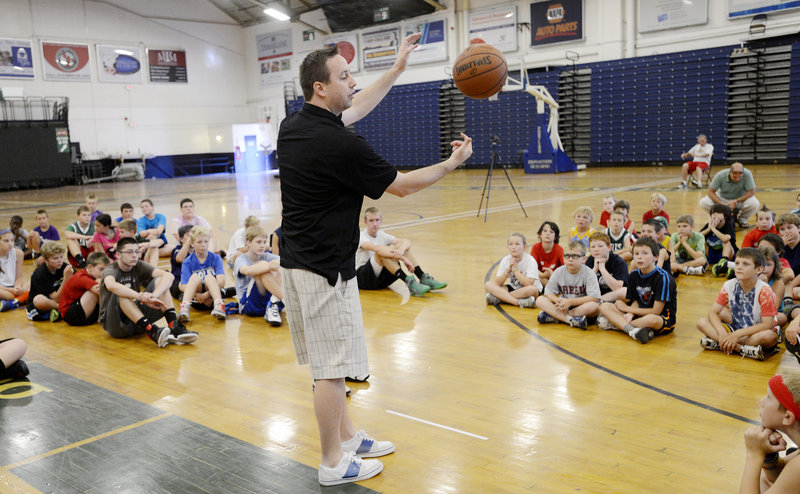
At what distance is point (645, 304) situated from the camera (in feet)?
17.9

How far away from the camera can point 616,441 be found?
3.48 metres

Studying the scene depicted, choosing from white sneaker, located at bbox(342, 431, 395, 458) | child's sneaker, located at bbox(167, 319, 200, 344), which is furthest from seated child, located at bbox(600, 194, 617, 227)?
white sneaker, located at bbox(342, 431, 395, 458)

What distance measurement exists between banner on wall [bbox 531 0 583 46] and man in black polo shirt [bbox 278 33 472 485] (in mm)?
22010

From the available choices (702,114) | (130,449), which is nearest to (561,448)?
(130,449)

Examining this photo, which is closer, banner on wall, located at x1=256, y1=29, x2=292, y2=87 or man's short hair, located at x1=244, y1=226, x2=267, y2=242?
man's short hair, located at x1=244, y1=226, x2=267, y2=242

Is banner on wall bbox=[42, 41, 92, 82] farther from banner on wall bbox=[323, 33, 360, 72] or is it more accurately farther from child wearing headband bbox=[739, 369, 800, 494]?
child wearing headband bbox=[739, 369, 800, 494]

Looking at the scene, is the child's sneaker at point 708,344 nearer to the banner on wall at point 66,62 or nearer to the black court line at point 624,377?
the black court line at point 624,377

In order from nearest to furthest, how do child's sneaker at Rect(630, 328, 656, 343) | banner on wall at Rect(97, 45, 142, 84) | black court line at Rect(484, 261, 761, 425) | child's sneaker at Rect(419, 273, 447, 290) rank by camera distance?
1. black court line at Rect(484, 261, 761, 425)
2. child's sneaker at Rect(630, 328, 656, 343)
3. child's sneaker at Rect(419, 273, 447, 290)
4. banner on wall at Rect(97, 45, 142, 84)

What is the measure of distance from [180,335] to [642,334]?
3.89 m

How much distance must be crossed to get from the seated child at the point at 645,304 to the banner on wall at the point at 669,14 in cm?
1830

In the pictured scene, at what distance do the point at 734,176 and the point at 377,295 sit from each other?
6306mm

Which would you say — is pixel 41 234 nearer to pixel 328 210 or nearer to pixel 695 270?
pixel 328 210

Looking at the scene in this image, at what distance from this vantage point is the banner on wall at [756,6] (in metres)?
18.8

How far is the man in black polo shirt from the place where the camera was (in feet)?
9.64
